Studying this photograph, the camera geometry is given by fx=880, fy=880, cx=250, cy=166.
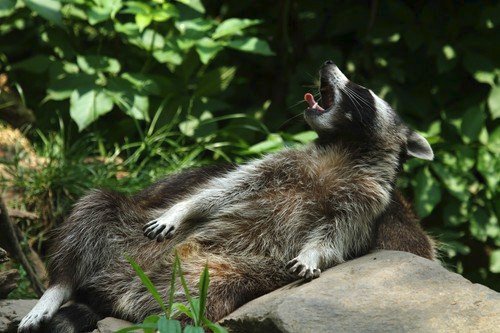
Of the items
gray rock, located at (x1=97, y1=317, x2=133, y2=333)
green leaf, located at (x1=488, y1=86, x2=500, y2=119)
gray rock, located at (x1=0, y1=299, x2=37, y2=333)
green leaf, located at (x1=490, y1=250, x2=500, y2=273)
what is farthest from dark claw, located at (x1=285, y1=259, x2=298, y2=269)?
green leaf, located at (x1=488, y1=86, x2=500, y2=119)

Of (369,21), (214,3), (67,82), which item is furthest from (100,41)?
(369,21)

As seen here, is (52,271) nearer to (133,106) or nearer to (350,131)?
(350,131)

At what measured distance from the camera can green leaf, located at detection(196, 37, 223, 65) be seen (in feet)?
22.4

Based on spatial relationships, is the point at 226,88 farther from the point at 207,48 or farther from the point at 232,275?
the point at 232,275

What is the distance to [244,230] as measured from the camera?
4.70 meters

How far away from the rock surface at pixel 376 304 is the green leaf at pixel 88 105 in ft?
8.16

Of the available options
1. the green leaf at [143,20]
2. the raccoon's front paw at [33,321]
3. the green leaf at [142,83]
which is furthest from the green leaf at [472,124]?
the raccoon's front paw at [33,321]

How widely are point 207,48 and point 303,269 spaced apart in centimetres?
300

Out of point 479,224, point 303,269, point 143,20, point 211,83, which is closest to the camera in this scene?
point 303,269

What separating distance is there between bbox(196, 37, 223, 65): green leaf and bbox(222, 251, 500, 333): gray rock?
2864mm

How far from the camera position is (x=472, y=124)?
7059 mm

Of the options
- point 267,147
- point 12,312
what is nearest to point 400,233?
point 267,147

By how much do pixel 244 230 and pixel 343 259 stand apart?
547 mm

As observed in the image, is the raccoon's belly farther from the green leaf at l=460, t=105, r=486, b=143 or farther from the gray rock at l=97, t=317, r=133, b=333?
the green leaf at l=460, t=105, r=486, b=143
